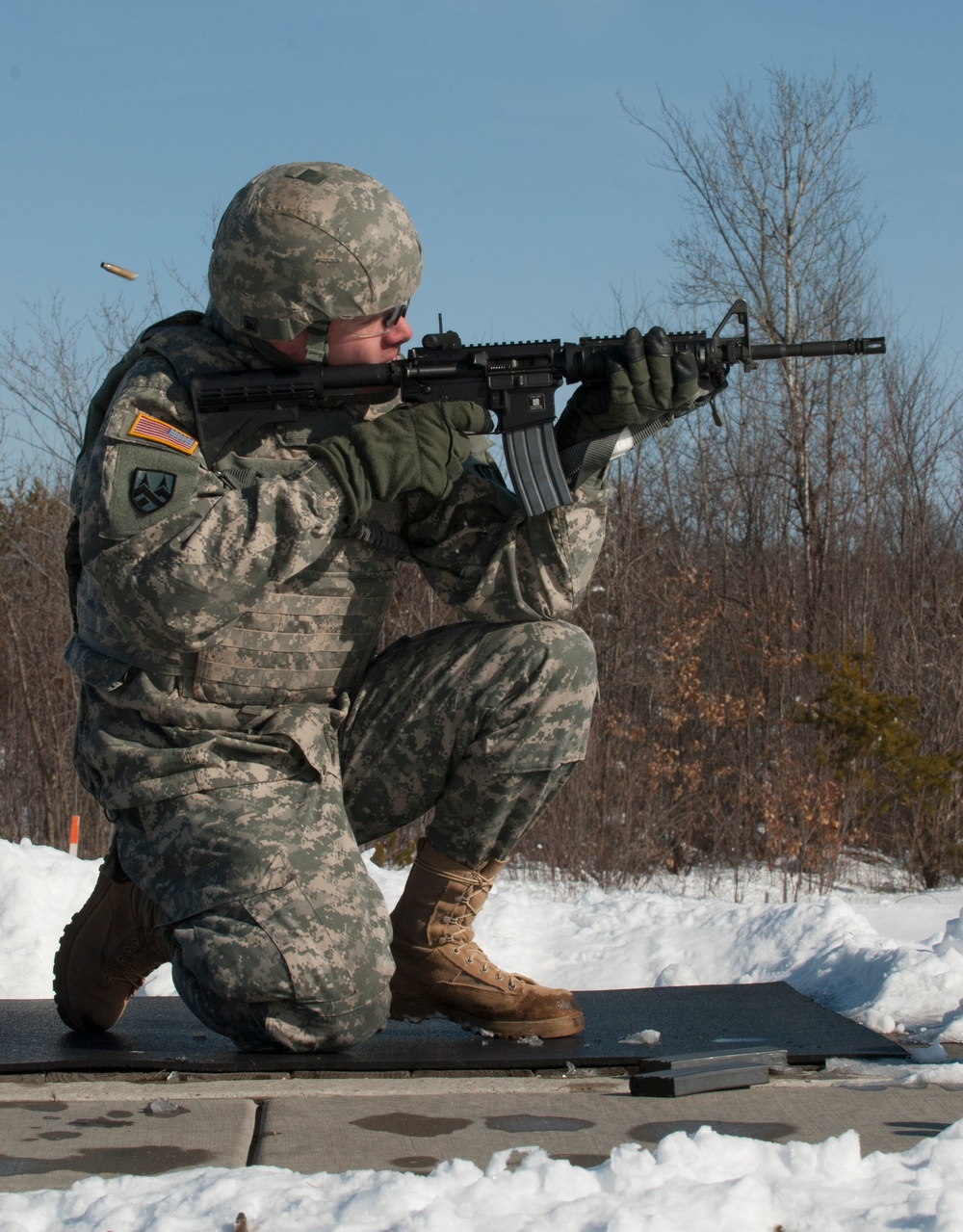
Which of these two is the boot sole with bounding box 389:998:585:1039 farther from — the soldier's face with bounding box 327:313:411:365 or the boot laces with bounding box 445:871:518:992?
the soldier's face with bounding box 327:313:411:365

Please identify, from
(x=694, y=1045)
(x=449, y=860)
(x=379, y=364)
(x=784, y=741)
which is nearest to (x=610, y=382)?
(x=379, y=364)

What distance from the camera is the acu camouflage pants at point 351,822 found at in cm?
250

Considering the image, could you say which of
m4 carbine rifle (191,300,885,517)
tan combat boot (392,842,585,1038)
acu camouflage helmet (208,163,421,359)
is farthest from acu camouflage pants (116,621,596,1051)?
acu camouflage helmet (208,163,421,359)

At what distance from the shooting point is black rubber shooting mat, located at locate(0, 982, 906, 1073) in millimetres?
2424

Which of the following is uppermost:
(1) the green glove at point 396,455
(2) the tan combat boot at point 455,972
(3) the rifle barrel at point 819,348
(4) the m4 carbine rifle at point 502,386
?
(3) the rifle barrel at point 819,348

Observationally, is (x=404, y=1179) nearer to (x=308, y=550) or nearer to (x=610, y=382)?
(x=308, y=550)

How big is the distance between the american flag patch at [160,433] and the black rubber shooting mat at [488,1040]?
1.16 metres

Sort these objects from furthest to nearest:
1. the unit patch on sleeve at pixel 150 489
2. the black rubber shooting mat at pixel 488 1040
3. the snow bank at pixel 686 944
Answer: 1. the snow bank at pixel 686 944
2. the unit patch on sleeve at pixel 150 489
3. the black rubber shooting mat at pixel 488 1040

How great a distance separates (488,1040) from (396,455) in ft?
4.00

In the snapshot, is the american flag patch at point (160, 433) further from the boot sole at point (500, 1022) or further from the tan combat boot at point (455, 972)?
the boot sole at point (500, 1022)

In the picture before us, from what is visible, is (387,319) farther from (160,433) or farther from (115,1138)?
(115,1138)

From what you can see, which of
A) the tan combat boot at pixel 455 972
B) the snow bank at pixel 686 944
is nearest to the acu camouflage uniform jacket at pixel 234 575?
the tan combat boot at pixel 455 972

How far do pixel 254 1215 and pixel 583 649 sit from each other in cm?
152

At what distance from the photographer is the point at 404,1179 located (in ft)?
5.36
